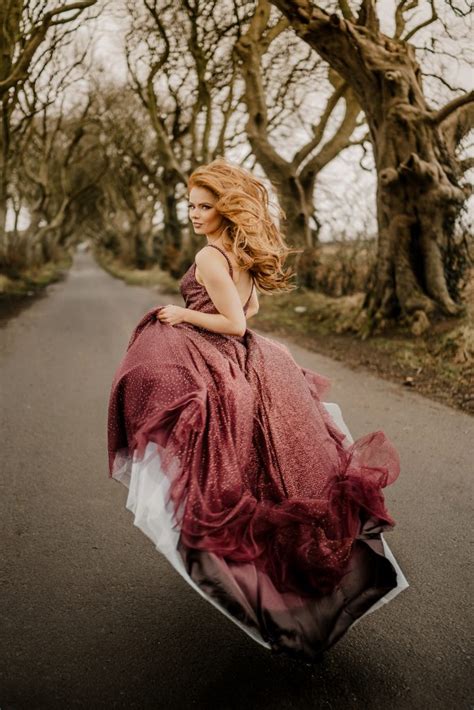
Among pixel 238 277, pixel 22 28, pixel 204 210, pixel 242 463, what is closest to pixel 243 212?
pixel 204 210

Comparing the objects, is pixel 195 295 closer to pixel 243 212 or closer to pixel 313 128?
pixel 243 212

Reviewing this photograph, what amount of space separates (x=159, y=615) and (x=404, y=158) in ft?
26.8

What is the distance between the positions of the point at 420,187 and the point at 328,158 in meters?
7.29

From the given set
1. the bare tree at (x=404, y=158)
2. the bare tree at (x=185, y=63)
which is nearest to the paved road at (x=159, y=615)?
the bare tree at (x=404, y=158)

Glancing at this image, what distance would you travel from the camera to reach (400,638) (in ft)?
8.64

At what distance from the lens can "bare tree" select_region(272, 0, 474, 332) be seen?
8.72 m

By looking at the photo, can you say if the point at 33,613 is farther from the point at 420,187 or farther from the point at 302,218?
the point at 302,218

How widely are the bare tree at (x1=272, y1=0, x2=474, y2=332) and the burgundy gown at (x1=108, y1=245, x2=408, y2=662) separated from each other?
22.1ft

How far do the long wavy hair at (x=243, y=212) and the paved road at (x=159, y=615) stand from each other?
173 centimetres

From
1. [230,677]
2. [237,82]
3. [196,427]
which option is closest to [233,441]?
[196,427]

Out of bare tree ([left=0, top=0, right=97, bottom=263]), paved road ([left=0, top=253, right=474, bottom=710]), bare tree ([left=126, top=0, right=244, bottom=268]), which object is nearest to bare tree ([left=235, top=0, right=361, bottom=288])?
bare tree ([left=126, top=0, right=244, bottom=268])

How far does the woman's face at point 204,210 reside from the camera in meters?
2.59

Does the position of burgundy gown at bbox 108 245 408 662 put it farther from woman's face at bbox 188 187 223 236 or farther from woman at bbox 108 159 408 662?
woman's face at bbox 188 187 223 236

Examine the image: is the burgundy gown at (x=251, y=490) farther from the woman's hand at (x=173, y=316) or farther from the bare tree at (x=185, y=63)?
the bare tree at (x=185, y=63)
